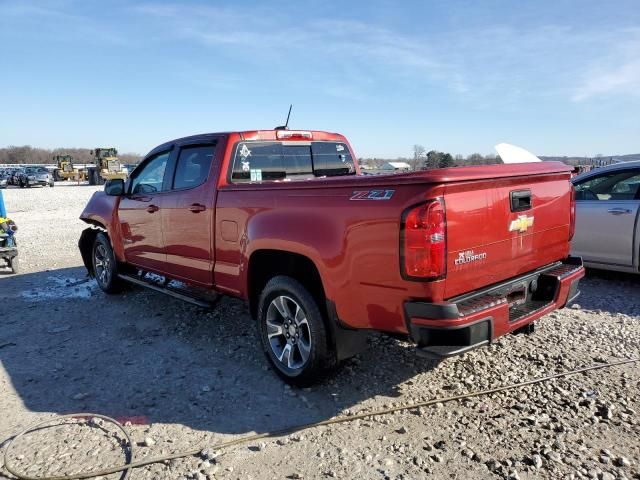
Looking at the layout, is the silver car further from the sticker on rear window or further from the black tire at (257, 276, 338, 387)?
the sticker on rear window

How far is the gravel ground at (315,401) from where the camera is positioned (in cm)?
280

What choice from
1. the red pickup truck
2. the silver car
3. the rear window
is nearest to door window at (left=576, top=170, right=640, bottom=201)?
the silver car

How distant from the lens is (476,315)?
281 centimetres

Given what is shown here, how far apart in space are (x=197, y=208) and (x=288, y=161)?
105 centimetres

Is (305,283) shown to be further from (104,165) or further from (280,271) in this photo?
(104,165)

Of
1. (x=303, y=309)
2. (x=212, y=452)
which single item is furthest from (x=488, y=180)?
(x=212, y=452)

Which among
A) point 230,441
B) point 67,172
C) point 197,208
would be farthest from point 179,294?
point 67,172

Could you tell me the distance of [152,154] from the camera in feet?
18.1

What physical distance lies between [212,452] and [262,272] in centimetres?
154

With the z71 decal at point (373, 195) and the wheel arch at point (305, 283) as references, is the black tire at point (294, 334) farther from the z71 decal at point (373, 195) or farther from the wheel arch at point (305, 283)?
the z71 decal at point (373, 195)

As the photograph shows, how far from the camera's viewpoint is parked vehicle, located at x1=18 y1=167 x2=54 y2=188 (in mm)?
39531

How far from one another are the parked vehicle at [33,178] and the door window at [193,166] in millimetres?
40925

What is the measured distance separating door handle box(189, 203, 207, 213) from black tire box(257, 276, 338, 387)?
1.07 m

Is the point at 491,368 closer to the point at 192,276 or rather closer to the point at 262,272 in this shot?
the point at 262,272
